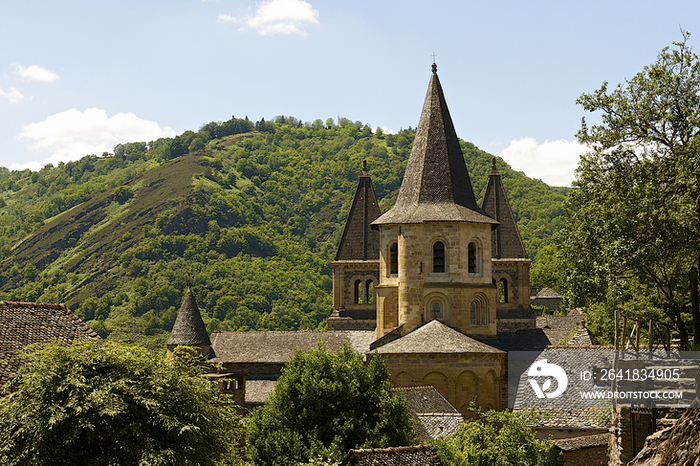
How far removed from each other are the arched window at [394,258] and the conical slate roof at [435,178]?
1.39m

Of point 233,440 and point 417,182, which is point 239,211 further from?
point 233,440

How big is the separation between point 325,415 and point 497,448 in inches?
239

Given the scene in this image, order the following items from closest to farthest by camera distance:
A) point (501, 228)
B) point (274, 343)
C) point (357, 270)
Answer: point (274, 343)
point (501, 228)
point (357, 270)

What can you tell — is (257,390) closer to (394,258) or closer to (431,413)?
(394,258)

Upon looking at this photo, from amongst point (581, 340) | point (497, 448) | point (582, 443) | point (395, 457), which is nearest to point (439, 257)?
point (581, 340)

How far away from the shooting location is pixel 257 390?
42969 millimetres

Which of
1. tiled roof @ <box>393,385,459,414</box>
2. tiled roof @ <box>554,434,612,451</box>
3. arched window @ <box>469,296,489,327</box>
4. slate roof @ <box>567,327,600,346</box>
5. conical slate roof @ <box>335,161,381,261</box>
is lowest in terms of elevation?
tiled roof @ <box>554,434,612,451</box>

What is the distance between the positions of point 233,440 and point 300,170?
503 feet

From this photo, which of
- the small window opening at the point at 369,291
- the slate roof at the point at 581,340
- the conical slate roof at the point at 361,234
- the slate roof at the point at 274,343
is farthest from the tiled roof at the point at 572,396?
the conical slate roof at the point at 361,234

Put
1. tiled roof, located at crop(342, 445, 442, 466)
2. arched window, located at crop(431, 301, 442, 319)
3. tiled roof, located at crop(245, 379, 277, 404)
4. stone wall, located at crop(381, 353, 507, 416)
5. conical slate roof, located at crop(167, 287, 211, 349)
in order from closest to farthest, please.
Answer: tiled roof, located at crop(342, 445, 442, 466)
stone wall, located at crop(381, 353, 507, 416)
arched window, located at crop(431, 301, 442, 319)
tiled roof, located at crop(245, 379, 277, 404)
conical slate roof, located at crop(167, 287, 211, 349)

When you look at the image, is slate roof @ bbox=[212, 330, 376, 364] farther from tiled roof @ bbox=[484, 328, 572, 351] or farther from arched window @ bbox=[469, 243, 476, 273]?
arched window @ bbox=[469, 243, 476, 273]

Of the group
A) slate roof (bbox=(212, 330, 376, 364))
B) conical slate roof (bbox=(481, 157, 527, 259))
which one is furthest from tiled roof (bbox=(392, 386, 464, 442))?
conical slate roof (bbox=(481, 157, 527, 259))

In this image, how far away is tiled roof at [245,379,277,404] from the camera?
4200 cm

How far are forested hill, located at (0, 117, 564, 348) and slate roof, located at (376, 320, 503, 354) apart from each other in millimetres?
70071
